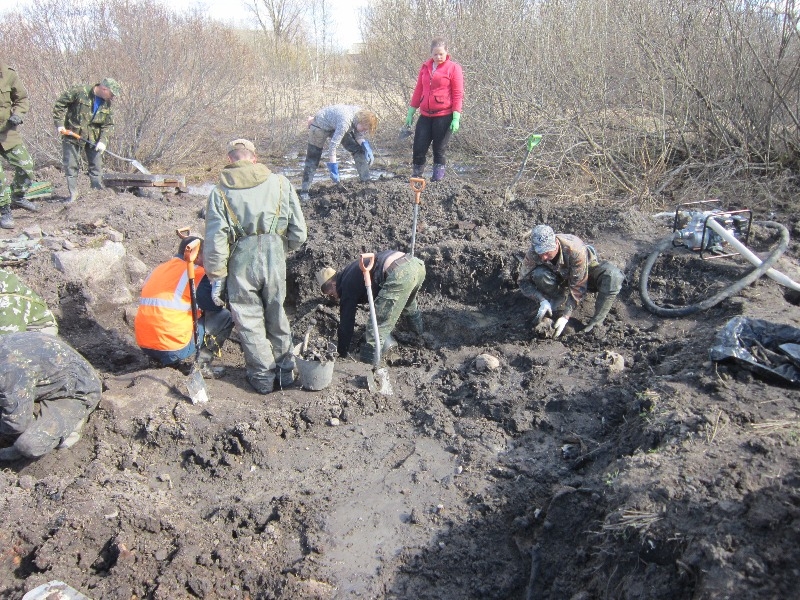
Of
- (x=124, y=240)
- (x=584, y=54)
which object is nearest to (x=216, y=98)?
(x=124, y=240)

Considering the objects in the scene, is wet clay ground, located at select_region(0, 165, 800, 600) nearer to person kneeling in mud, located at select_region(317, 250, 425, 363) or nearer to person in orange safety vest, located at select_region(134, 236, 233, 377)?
person in orange safety vest, located at select_region(134, 236, 233, 377)

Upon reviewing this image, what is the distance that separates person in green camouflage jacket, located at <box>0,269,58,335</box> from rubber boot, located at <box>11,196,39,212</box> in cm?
499

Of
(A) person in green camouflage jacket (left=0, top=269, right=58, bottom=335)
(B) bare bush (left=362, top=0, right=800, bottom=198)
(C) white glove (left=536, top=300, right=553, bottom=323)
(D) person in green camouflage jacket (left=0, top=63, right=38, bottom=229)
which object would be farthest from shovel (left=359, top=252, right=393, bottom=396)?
(D) person in green camouflage jacket (left=0, top=63, right=38, bottom=229)

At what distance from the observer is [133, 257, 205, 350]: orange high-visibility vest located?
4.69 meters

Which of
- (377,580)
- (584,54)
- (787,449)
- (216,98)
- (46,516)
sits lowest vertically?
(377,580)

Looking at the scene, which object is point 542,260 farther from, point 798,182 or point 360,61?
point 360,61

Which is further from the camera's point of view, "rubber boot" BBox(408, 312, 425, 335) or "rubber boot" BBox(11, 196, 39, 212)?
"rubber boot" BBox(11, 196, 39, 212)

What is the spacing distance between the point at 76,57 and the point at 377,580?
10.7 meters

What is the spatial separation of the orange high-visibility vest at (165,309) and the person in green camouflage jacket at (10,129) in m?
4.20

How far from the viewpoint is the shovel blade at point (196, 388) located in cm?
450

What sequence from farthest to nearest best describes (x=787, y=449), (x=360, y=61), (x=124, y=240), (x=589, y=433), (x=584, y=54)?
1. (x=360, y=61)
2. (x=584, y=54)
3. (x=124, y=240)
4. (x=589, y=433)
5. (x=787, y=449)

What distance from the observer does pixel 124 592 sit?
3061 millimetres

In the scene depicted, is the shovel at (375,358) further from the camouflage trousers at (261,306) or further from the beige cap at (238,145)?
the beige cap at (238,145)

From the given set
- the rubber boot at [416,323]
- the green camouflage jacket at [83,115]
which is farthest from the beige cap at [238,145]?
the green camouflage jacket at [83,115]
